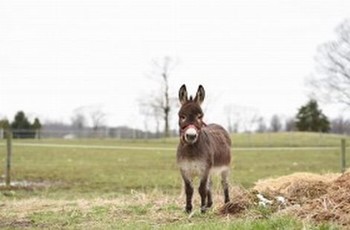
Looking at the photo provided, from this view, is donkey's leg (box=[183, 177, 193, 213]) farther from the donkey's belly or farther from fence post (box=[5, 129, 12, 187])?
fence post (box=[5, 129, 12, 187])

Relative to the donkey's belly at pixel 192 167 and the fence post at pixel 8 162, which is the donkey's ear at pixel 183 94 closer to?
the donkey's belly at pixel 192 167

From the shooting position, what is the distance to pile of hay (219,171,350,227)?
25.3 feet

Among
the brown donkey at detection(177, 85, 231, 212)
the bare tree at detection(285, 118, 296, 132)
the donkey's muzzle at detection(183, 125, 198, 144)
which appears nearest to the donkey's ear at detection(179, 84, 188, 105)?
the brown donkey at detection(177, 85, 231, 212)

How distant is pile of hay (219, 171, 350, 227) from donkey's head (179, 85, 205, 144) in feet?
4.63

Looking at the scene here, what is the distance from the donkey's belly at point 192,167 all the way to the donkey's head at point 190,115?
45 cm

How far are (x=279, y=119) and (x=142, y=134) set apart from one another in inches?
2205

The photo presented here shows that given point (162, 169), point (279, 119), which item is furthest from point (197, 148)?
point (279, 119)

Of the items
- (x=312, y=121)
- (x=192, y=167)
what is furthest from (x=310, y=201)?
(x=312, y=121)

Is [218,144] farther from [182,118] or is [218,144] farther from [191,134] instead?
[191,134]

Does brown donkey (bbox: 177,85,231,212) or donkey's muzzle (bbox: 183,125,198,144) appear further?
brown donkey (bbox: 177,85,231,212)

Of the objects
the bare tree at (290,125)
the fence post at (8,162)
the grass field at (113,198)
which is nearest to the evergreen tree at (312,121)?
the bare tree at (290,125)

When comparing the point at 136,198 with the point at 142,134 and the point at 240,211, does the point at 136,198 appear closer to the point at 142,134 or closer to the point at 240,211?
the point at 240,211

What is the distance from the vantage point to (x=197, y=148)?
364 inches

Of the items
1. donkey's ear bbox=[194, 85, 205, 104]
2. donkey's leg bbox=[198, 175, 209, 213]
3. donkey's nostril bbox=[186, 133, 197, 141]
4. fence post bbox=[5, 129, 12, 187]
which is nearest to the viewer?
donkey's nostril bbox=[186, 133, 197, 141]
